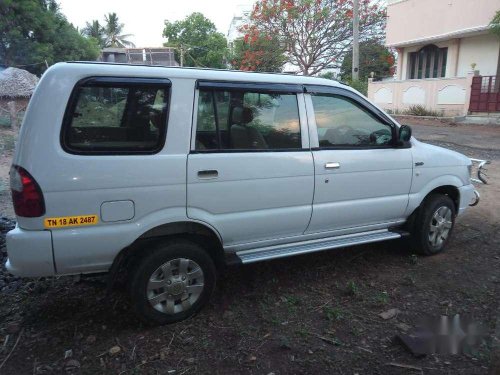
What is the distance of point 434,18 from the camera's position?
1811 centimetres

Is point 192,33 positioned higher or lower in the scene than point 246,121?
higher

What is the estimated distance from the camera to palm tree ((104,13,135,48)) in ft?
202

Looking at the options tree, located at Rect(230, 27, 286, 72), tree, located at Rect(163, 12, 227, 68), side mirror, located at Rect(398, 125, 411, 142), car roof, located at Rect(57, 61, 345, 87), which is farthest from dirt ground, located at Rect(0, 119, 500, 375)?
tree, located at Rect(163, 12, 227, 68)

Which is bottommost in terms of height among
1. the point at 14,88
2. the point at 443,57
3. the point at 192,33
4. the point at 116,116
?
the point at 116,116

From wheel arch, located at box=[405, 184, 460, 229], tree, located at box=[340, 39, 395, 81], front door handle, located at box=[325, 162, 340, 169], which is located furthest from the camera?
tree, located at box=[340, 39, 395, 81]

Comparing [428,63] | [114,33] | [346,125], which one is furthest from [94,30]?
[346,125]

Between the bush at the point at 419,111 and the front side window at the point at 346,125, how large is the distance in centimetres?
1517

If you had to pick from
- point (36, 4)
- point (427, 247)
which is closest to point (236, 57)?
point (36, 4)

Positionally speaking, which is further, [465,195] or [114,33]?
[114,33]

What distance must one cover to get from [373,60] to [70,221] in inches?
1065

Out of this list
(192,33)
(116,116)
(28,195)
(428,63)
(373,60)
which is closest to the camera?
(28,195)

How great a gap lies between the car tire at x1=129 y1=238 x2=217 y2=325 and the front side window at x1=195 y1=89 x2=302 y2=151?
79 cm

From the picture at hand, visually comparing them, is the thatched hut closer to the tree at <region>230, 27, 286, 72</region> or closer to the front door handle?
the tree at <region>230, 27, 286, 72</region>

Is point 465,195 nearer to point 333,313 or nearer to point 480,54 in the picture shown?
point 333,313
